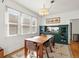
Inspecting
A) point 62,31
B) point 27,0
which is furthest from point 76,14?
point 27,0

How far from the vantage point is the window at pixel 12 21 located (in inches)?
158

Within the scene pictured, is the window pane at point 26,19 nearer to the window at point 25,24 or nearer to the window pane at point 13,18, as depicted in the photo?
the window at point 25,24

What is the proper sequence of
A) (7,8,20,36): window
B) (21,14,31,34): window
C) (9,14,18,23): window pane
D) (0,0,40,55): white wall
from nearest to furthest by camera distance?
1. (0,0,40,55): white wall
2. (7,8,20,36): window
3. (9,14,18,23): window pane
4. (21,14,31,34): window

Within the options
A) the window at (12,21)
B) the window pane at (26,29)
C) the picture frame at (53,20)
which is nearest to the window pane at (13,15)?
the window at (12,21)

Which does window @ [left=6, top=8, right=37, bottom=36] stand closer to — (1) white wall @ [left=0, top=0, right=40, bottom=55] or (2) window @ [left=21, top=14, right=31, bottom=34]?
(2) window @ [left=21, top=14, right=31, bottom=34]

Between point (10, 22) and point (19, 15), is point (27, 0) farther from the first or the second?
point (10, 22)

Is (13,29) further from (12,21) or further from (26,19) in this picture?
(26,19)

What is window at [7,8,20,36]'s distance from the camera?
4.03 m

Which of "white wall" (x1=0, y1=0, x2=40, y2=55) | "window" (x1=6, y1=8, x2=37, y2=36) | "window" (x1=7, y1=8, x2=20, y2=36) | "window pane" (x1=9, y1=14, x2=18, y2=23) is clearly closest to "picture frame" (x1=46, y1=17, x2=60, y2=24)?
"window" (x1=6, y1=8, x2=37, y2=36)

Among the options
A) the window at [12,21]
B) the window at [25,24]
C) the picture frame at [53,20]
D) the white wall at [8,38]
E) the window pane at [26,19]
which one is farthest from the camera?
the picture frame at [53,20]

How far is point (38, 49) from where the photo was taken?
297 cm

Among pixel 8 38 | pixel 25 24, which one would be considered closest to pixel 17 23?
pixel 25 24

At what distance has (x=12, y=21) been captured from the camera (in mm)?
4262

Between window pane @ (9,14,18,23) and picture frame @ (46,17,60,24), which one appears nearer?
window pane @ (9,14,18,23)
